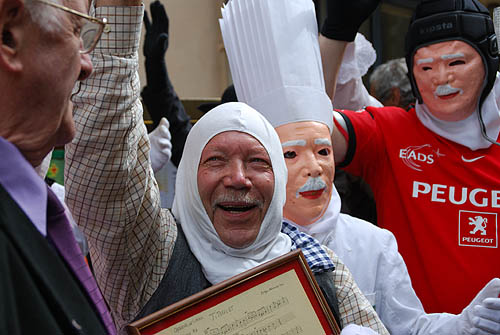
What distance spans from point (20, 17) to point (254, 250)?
1.13 metres

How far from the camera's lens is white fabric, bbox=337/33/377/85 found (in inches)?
133

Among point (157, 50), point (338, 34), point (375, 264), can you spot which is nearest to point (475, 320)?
point (375, 264)

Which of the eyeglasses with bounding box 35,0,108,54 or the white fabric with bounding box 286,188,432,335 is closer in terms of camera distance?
the eyeglasses with bounding box 35,0,108,54

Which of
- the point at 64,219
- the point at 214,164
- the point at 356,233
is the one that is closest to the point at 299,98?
the point at 356,233

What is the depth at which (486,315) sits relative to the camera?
2.23 metres

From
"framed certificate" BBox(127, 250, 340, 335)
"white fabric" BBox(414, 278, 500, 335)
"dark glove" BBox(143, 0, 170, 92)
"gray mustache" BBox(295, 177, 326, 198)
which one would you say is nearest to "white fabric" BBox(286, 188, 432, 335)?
"white fabric" BBox(414, 278, 500, 335)

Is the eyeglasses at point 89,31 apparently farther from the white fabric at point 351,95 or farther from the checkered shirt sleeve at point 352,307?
the white fabric at point 351,95

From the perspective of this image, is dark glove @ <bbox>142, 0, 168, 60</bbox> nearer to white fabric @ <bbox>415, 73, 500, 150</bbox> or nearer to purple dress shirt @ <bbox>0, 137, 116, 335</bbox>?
white fabric @ <bbox>415, 73, 500, 150</bbox>

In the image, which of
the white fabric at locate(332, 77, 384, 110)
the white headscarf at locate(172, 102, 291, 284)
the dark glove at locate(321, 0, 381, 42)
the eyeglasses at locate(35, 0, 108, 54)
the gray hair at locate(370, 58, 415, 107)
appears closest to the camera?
the eyeglasses at locate(35, 0, 108, 54)

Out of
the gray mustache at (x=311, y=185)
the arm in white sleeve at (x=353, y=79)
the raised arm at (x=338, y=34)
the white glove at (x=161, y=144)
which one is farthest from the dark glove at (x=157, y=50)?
the gray mustache at (x=311, y=185)

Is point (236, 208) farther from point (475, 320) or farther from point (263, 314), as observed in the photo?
point (475, 320)

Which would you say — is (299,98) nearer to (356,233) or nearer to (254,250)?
(356,233)

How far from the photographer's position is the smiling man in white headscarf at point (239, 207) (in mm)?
1897

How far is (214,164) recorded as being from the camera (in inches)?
76.7
